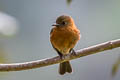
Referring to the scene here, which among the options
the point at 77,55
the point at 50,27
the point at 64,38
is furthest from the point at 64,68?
the point at 50,27

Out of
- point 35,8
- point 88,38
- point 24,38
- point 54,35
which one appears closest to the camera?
point 54,35

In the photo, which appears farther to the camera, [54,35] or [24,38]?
[24,38]

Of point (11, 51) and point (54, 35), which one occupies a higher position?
point (54, 35)

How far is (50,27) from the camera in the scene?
817cm

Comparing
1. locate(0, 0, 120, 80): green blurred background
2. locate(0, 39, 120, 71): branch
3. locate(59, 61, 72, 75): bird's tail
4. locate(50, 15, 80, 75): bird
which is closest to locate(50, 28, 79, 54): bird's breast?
locate(50, 15, 80, 75): bird

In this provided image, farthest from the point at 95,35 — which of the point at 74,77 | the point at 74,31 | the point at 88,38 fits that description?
the point at 74,31

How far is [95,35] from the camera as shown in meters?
7.80

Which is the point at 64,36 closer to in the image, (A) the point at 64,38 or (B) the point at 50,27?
(A) the point at 64,38

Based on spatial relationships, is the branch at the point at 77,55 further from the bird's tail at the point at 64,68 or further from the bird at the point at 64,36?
the bird's tail at the point at 64,68

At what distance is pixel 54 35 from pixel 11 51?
4334mm

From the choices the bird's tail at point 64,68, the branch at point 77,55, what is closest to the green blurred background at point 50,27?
the bird's tail at point 64,68

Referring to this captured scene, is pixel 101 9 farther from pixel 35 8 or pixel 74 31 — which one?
pixel 74 31

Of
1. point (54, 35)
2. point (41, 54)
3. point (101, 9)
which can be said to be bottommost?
point (41, 54)

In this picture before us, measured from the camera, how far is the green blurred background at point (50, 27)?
7680mm
